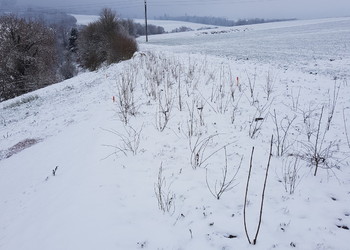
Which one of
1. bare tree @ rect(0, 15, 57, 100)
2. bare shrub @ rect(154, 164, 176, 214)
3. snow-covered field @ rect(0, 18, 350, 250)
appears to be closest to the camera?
snow-covered field @ rect(0, 18, 350, 250)

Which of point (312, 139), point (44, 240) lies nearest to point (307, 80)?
point (312, 139)

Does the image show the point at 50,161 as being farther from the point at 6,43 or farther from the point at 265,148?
the point at 6,43

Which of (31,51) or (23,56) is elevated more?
(31,51)

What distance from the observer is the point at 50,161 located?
13.2 feet

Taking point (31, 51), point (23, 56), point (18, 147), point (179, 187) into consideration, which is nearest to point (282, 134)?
point (179, 187)

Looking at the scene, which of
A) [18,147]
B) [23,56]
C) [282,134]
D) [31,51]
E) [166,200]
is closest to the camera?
[166,200]

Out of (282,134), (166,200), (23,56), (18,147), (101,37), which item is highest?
(101,37)

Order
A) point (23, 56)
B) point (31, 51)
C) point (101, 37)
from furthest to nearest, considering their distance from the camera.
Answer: point (101, 37) < point (31, 51) < point (23, 56)

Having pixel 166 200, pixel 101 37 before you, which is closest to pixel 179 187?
pixel 166 200

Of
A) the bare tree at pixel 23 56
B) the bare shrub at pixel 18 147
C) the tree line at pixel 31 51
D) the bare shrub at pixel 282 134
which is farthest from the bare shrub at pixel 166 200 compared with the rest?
the bare tree at pixel 23 56

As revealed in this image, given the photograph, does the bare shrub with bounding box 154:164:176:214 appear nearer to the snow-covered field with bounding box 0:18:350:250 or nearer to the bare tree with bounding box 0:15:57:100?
the snow-covered field with bounding box 0:18:350:250

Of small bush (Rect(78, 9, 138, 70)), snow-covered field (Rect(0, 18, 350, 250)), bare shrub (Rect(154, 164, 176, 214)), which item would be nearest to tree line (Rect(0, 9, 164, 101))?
small bush (Rect(78, 9, 138, 70))

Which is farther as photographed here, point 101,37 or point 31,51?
point 101,37

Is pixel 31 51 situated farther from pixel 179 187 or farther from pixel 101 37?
pixel 179 187
